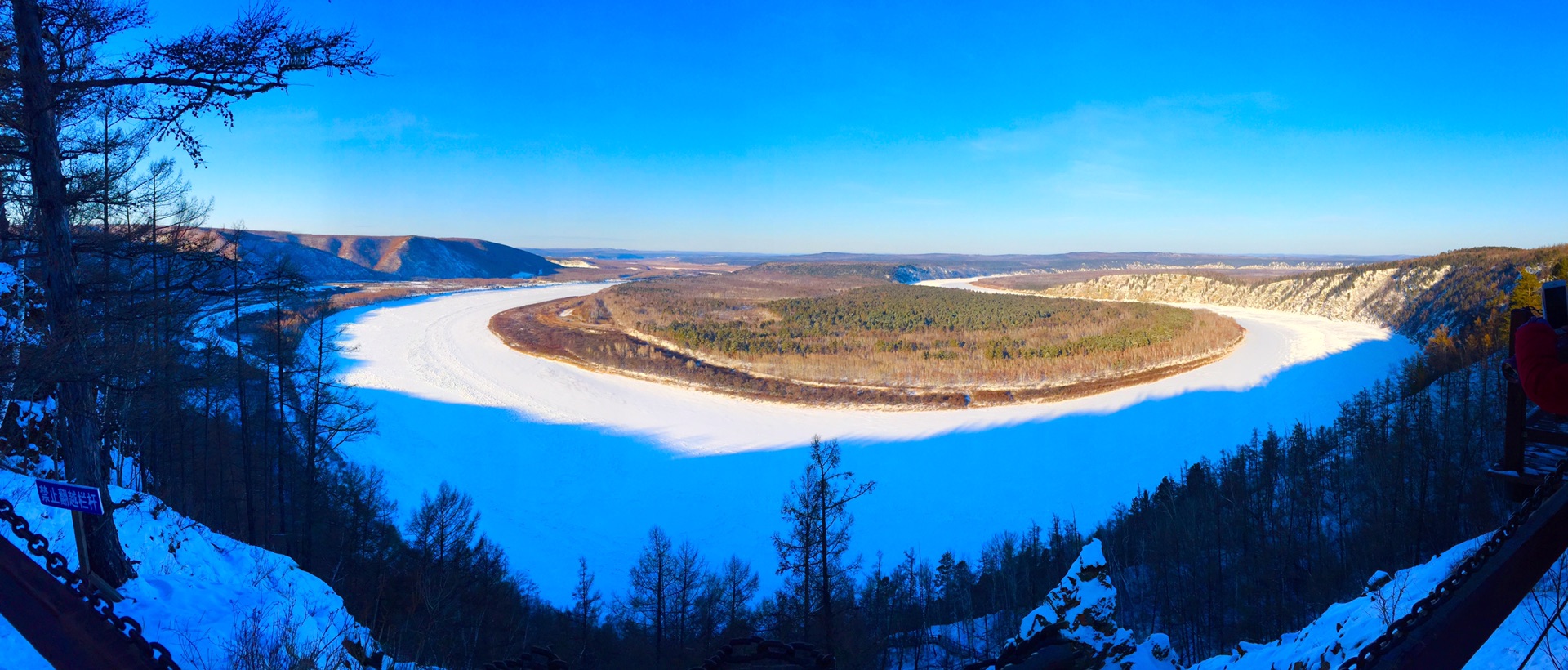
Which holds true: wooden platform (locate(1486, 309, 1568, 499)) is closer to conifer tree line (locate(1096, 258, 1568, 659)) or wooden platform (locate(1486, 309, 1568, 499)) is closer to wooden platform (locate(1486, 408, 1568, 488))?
wooden platform (locate(1486, 408, 1568, 488))

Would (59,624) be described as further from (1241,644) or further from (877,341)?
(877,341)

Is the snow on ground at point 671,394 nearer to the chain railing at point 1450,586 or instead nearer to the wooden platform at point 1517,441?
the wooden platform at point 1517,441

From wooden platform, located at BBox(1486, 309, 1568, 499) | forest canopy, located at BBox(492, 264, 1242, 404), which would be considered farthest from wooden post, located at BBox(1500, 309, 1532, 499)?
forest canopy, located at BBox(492, 264, 1242, 404)

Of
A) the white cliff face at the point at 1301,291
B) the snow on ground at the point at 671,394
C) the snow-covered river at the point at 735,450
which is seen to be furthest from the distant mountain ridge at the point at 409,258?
the white cliff face at the point at 1301,291

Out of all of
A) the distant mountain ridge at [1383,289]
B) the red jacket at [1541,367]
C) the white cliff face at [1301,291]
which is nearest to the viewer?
the red jacket at [1541,367]

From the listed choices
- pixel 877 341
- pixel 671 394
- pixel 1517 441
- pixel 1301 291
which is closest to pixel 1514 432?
pixel 1517 441

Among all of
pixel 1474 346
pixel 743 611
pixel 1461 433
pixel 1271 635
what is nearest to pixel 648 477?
pixel 743 611
